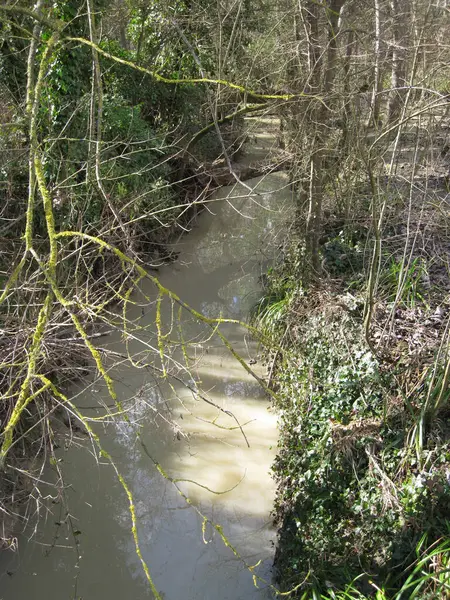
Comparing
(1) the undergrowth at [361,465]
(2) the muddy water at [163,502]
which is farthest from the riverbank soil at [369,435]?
(2) the muddy water at [163,502]

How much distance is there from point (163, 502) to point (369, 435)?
2.37 meters

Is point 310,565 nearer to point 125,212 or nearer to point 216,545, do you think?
point 216,545

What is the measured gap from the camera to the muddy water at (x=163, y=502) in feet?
15.6

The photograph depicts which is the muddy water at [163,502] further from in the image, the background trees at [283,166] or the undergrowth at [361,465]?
the background trees at [283,166]

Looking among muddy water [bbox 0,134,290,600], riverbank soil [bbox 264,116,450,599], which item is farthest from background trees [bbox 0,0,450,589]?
muddy water [bbox 0,134,290,600]

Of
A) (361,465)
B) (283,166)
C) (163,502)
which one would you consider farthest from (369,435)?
(283,166)

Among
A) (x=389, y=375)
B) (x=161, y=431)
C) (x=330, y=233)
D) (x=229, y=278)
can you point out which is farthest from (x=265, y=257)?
(x=389, y=375)

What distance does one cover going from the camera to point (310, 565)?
416cm

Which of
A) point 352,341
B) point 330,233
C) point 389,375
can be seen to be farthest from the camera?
point 330,233

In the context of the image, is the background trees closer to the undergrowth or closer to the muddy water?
the undergrowth

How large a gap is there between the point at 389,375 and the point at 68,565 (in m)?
3.35

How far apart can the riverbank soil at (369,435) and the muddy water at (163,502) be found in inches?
17.5

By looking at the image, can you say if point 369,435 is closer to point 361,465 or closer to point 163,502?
point 361,465

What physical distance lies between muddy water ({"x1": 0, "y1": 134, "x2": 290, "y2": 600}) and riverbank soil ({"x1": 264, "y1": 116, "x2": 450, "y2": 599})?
44 centimetres
